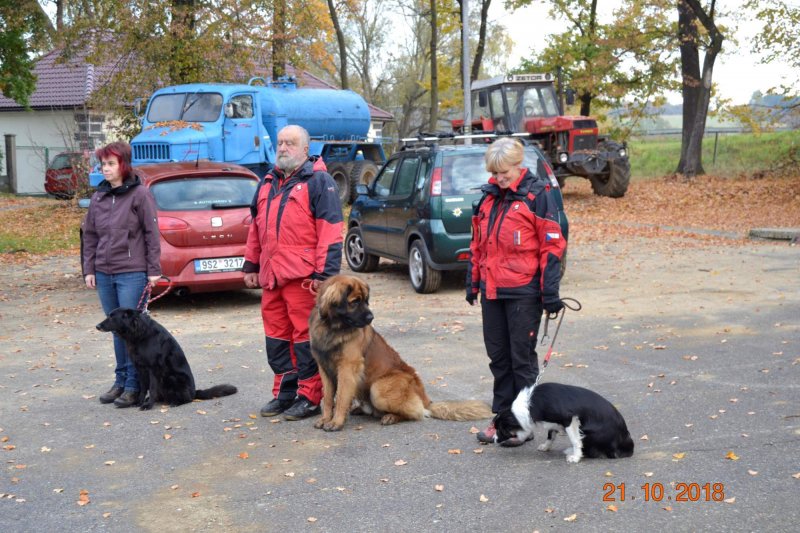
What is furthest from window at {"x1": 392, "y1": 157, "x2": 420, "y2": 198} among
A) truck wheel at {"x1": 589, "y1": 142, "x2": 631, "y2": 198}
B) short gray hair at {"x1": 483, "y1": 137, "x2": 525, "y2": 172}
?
truck wheel at {"x1": 589, "y1": 142, "x2": 631, "y2": 198}

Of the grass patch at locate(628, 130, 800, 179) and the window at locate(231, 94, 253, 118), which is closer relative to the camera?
the window at locate(231, 94, 253, 118)

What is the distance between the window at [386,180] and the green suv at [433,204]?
0.14 ft

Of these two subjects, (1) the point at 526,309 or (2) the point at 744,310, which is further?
(2) the point at 744,310

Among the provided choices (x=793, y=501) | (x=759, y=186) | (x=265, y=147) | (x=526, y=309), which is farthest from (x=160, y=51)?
(x=793, y=501)

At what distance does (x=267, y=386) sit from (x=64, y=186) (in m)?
25.9

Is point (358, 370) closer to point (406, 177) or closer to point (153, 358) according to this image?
point (153, 358)

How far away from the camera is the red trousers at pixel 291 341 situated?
243 inches

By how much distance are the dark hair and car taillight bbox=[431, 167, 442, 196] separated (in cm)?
524

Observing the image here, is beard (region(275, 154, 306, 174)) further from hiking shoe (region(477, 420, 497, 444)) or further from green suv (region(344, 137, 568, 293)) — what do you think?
green suv (region(344, 137, 568, 293))

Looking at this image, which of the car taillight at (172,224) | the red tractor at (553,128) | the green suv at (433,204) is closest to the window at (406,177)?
the green suv at (433,204)

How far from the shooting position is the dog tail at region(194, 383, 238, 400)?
6.98m

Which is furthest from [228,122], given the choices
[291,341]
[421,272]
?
[291,341]

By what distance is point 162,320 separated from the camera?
10.6 meters

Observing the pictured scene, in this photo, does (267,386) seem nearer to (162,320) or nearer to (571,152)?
(162,320)
